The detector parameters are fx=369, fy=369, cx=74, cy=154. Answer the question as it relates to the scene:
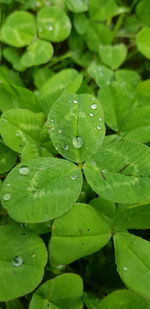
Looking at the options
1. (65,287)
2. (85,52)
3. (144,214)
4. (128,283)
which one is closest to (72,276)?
(65,287)

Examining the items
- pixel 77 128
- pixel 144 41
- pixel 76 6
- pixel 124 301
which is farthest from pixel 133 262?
pixel 76 6

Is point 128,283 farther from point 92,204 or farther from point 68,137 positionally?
point 68,137

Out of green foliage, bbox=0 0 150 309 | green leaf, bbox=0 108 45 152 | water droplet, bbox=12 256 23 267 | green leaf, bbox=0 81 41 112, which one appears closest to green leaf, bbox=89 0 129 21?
green foliage, bbox=0 0 150 309

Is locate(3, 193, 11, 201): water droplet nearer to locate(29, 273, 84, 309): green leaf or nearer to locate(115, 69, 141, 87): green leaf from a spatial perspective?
locate(29, 273, 84, 309): green leaf

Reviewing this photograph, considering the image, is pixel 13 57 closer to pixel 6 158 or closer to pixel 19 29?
pixel 19 29

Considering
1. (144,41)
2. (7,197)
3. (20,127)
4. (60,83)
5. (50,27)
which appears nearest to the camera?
(7,197)
